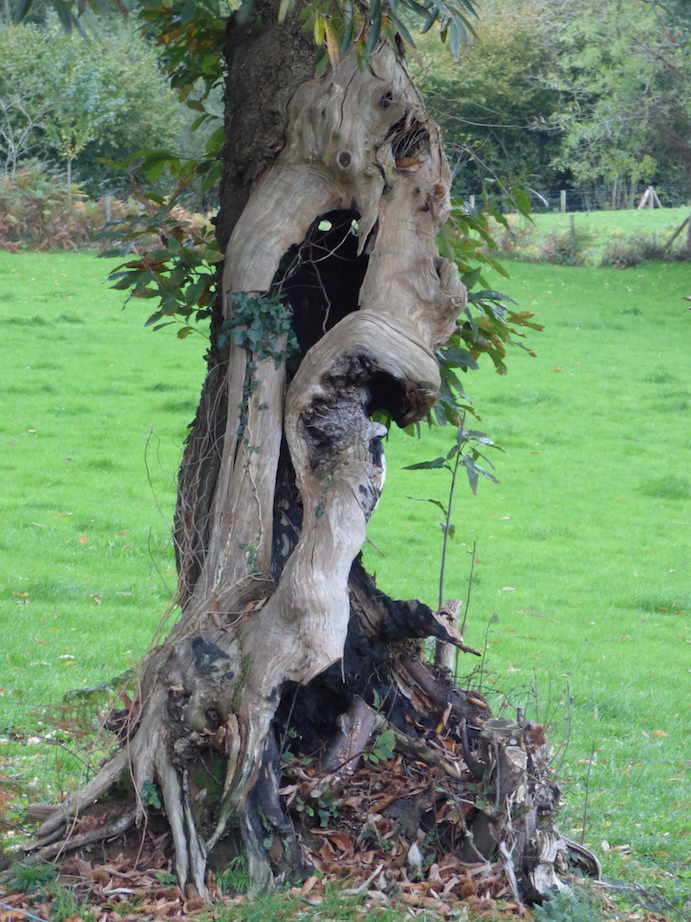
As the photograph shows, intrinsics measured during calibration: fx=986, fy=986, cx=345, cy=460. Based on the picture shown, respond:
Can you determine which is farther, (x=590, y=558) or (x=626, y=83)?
(x=626, y=83)

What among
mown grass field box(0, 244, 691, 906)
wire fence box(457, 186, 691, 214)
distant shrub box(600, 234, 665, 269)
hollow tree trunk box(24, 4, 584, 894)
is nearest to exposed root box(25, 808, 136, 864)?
hollow tree trunk box(24, 4, 584, 894)

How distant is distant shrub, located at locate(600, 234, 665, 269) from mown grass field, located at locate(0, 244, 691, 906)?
7262mm

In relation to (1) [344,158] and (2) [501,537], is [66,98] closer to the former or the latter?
(2) [501,537]

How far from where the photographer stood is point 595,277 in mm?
27094

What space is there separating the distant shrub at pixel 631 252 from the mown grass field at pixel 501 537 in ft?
23.8

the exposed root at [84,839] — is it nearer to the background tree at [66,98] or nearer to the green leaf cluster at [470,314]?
the green leaf cluster at [470,314]

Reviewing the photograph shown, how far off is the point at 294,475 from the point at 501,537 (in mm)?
7585

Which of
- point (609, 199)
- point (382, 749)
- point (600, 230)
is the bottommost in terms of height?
point (382, 749)

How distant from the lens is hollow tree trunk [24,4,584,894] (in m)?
A: 3.99

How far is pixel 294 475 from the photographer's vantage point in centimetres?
474

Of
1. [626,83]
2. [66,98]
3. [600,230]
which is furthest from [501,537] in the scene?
[66,98]

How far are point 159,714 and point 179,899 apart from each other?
711 millimetres

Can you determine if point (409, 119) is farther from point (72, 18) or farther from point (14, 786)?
point (14, 786)

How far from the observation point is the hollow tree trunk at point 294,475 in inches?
157
